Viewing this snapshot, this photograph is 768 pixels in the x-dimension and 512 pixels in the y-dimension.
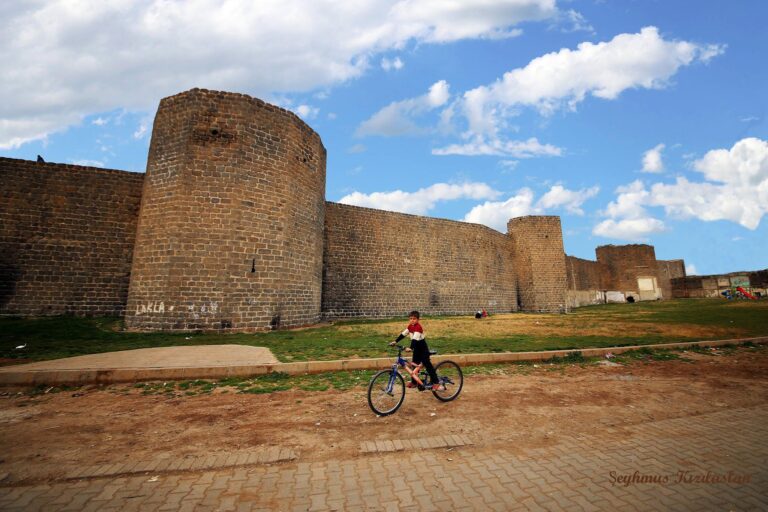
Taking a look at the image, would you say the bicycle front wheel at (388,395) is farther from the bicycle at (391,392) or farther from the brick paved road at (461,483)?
the brick paved road at (461,483)

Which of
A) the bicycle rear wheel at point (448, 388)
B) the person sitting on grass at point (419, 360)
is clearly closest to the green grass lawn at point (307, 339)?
the bicycle rear wheel at point (448, 388)

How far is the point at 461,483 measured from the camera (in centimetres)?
279

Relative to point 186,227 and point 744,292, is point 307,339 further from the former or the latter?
point 744,292

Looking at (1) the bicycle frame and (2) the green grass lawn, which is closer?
(1) the bicycle frame

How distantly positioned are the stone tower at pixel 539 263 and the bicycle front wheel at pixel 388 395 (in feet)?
83.2

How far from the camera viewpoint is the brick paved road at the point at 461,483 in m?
2.52

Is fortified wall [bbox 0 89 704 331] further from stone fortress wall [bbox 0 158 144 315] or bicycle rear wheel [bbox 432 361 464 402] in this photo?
bicycle rear wheel [bbox 432 361 464 402]

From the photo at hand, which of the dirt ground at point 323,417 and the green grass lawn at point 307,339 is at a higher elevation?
the green grass lawn at point 307,339

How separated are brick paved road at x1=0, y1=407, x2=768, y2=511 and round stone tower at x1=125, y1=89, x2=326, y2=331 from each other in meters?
8.94

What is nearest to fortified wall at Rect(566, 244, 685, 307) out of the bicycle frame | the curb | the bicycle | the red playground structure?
the red playground structure

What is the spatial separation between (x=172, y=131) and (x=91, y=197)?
4551mm

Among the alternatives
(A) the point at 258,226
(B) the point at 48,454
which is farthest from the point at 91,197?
(B) the point at 48,454

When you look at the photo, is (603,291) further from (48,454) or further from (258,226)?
(48,454)

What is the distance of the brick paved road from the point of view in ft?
8.25
